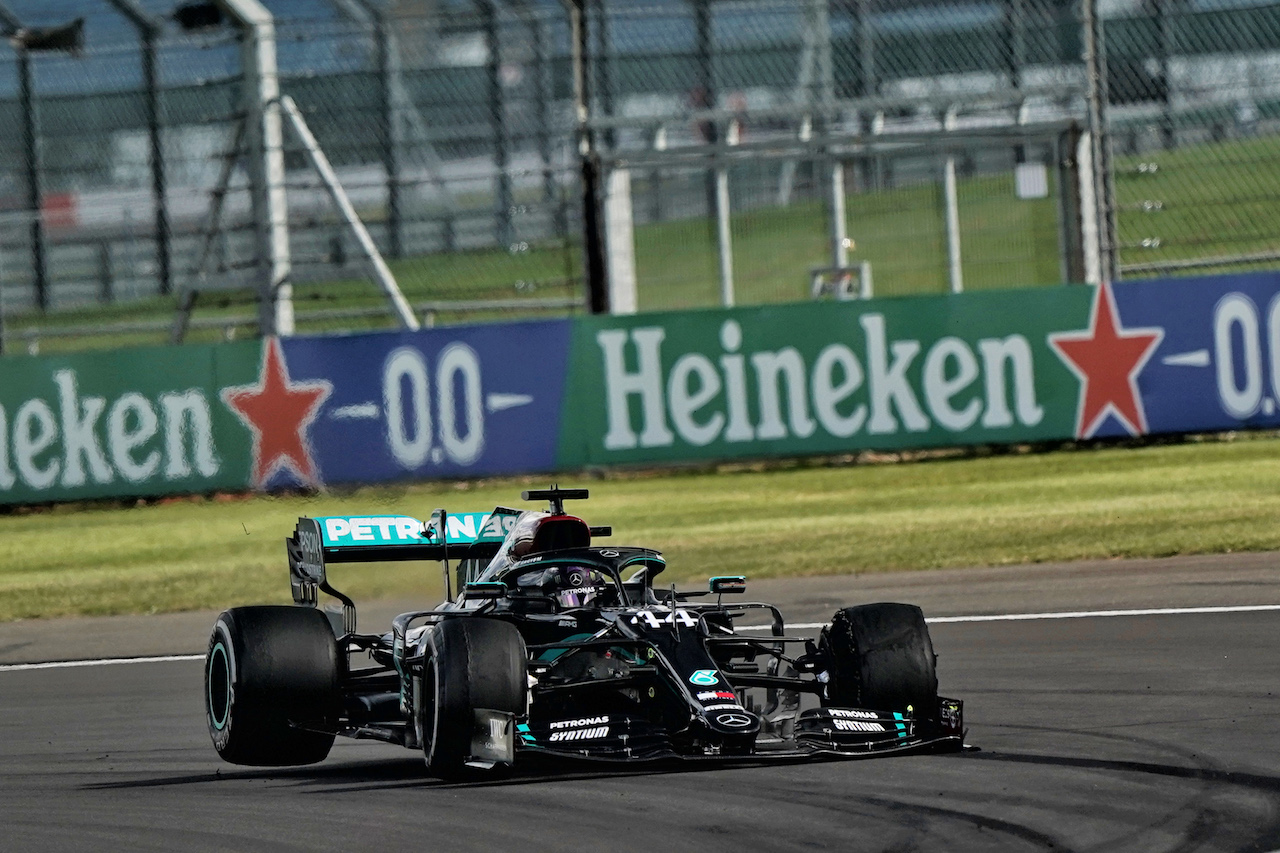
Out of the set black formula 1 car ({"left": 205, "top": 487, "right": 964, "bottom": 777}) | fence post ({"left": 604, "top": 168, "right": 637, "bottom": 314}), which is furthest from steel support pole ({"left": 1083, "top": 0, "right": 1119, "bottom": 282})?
black formula 1 car ({"left": 205, "top": 487, "right": 964, "bottom": 777})

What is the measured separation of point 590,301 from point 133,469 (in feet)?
15.4

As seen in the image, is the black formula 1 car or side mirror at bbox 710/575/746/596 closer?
the black formula 1 car

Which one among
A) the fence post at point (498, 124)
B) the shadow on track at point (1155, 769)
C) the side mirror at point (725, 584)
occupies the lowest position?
the shadow on track at point (1155, 769)

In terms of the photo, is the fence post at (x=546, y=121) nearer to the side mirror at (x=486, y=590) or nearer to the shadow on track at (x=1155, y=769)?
the side mirror at (x=486, y=590)

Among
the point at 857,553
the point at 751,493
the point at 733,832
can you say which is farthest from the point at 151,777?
the point at 751,493

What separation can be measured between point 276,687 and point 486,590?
946 millimetres

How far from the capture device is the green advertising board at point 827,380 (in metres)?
18.5

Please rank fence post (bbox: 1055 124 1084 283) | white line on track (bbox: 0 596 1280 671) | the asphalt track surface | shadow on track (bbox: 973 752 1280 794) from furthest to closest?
fence post (bbox: 1055 124 1084 283), white line on track (bbox: 0 596 1280 671), shadow on track (bbox: 973 752 1280 794), the asphalt track surface

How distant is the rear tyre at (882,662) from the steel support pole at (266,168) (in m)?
12.2

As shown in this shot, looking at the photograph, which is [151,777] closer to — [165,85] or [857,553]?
[857,553]

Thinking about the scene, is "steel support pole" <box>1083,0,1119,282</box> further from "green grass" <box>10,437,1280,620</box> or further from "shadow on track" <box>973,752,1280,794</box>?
"shadow on track" <box>973,752,1280,794</box>

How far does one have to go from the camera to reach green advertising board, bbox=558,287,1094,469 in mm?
18531

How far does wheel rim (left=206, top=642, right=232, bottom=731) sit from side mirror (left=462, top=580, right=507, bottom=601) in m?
1.06

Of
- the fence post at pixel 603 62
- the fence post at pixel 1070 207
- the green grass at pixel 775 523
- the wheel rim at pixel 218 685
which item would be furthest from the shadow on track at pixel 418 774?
the fence post at pixel 1070 207
